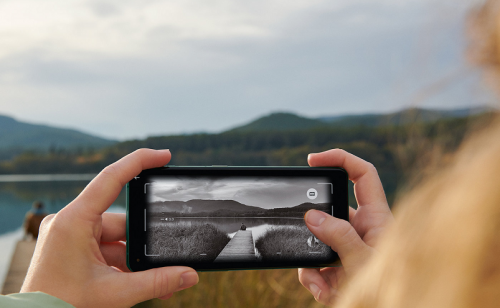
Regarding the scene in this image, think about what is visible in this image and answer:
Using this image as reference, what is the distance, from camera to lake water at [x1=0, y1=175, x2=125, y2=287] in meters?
12.7

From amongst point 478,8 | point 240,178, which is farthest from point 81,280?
point 478,8

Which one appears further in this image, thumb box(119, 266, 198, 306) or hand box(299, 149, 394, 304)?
hand box(299, 149, 394, 304)

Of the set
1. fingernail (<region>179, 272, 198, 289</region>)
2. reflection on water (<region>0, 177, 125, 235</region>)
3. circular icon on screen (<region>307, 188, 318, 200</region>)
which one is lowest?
reflection on water (<region>0, 177, 125, 235</region>)

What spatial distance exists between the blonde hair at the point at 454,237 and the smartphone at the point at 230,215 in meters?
0.90

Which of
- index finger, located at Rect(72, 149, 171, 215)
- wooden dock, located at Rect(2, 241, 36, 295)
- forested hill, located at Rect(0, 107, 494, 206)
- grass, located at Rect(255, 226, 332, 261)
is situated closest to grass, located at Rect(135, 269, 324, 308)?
forested hill, located at Rect(0, 107, 494, 206)

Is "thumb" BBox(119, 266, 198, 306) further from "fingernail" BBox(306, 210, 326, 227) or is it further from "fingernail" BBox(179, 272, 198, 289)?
"fingernail" BBox(306, 210, 326, 227)

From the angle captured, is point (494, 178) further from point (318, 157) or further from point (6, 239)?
point (6, 239)

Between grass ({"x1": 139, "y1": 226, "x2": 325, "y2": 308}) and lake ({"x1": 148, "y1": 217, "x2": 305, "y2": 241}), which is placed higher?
lake ({"x1": 148, "y1": 217, "x2": 305, "y2": 241})

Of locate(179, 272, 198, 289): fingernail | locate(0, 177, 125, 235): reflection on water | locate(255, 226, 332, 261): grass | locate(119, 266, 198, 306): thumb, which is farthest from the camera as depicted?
locate(0, 177, 125, 235): reflection on water

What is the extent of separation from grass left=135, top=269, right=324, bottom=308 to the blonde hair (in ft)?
9.43

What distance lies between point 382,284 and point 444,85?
324 millimetres

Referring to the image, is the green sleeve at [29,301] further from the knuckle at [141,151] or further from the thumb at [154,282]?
the knuckle at [141,151]

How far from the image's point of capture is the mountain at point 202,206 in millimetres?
1424

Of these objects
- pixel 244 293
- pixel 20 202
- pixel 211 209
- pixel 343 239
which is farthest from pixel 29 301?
pixel 20 202
